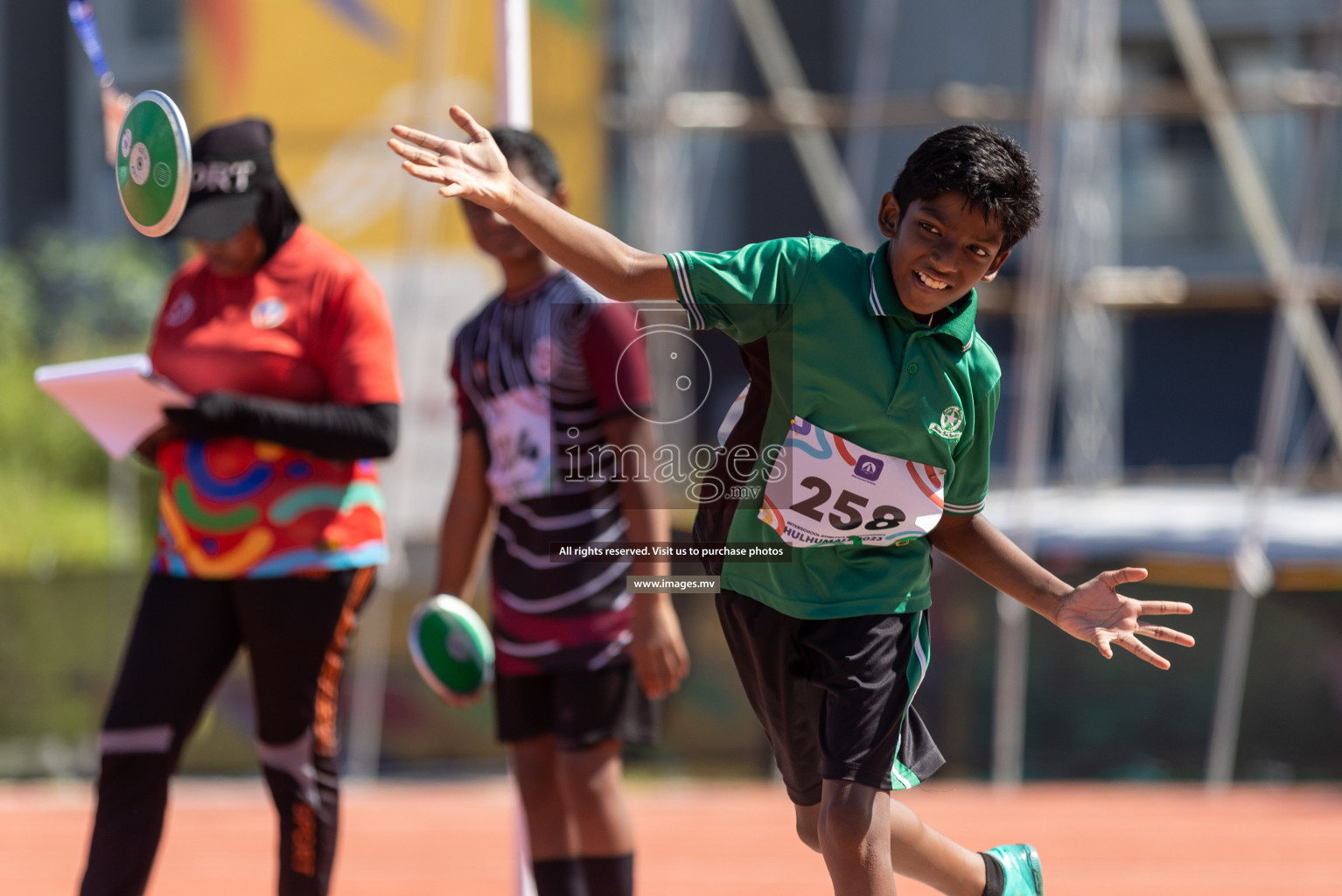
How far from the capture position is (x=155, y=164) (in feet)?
8.82

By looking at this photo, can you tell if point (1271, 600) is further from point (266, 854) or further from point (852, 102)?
point (852, 102)

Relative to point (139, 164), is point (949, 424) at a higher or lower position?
lower

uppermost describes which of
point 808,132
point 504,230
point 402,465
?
point 808,132

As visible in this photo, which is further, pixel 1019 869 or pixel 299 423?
pixel 299 423

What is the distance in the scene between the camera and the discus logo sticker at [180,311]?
3045mm

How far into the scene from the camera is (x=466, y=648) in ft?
10.3

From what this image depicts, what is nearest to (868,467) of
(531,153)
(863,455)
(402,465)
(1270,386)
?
(863,455)

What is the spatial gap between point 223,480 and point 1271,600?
5.52 m

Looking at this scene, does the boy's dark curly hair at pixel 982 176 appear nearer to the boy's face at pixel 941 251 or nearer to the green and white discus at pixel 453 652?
the boy's face at pixel 941 251

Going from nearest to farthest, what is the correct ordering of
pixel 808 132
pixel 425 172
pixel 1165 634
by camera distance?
pixel 425 172 → pixel 1165 634 → pixel 808 132

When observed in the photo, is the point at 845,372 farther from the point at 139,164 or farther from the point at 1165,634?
the point at 139,164

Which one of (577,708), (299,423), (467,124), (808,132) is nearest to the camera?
(467,124)

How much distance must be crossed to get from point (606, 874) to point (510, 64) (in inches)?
75.3

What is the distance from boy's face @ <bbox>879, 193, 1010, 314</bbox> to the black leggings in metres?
1.36
